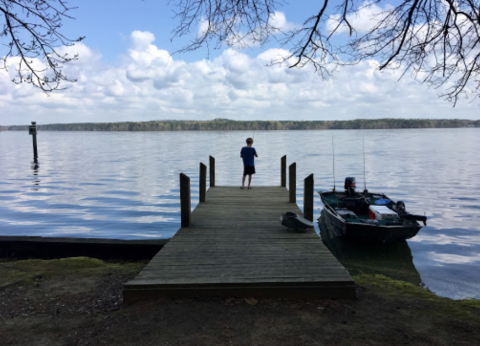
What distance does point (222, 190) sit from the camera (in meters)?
14.7

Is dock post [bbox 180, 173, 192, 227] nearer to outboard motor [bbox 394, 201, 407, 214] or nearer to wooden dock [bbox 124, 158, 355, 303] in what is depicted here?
A: wooden dock [bbox 124, 158, 355, 303]

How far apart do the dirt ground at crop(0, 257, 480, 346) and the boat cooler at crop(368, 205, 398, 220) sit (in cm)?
553

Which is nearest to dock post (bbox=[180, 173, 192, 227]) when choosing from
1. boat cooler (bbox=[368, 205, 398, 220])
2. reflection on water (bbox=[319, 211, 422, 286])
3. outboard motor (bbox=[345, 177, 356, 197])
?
reflection on water (bbox=[319, 211, 422, 286])

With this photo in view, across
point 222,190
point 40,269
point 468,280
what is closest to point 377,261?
point 468,280

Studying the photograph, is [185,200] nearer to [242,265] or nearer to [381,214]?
[242,265]

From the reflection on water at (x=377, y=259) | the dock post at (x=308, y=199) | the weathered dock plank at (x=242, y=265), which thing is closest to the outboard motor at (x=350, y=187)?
the reflection on water at (x=377, y=259)

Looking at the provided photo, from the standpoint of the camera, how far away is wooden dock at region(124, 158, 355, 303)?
17.4 ft

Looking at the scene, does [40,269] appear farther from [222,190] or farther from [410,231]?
[410,231]

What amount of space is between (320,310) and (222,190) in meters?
9.87

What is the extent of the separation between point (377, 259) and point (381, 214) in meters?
1.28

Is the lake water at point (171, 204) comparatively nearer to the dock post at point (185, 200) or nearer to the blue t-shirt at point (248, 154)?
the blue t-shirt at point (248, 154)

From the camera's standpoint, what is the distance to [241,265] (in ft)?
19.9

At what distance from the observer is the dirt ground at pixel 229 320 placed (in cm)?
431

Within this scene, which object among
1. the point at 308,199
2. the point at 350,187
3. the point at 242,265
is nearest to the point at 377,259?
the point at 308,199
